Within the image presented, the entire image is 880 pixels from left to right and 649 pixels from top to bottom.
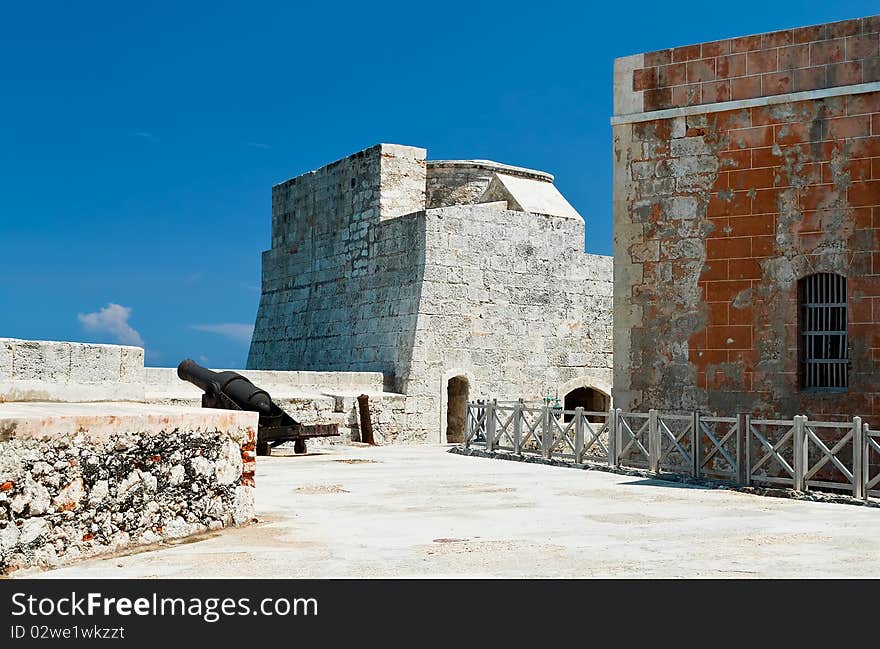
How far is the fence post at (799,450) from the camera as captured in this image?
418 inches

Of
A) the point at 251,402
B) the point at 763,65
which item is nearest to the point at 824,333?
the point at 763,65

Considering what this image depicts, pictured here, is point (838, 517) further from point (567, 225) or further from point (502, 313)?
point (567, 225)

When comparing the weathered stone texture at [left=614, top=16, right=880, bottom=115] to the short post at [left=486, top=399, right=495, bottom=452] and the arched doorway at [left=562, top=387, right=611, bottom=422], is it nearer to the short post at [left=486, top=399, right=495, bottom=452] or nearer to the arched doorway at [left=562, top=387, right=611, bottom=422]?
the short post at [left=486, top=399, right=495, bottom=452]

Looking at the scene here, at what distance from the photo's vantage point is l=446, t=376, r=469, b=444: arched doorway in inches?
835

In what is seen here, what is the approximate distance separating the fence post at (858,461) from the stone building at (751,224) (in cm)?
→ 148

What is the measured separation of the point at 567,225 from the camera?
892 inches

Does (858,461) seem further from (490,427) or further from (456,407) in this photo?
(456,407)

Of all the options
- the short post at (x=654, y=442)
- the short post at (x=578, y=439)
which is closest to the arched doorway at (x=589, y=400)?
the short post at (x=578, y=439)

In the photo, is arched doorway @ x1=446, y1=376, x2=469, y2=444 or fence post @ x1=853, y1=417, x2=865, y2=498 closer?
fence post @ x1=853, y1=417, x2=865, y2=498

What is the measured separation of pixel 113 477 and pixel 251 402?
8.46 m

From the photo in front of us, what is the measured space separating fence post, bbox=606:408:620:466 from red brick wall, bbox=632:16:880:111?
4109mm

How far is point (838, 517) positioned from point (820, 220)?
4.43 metres

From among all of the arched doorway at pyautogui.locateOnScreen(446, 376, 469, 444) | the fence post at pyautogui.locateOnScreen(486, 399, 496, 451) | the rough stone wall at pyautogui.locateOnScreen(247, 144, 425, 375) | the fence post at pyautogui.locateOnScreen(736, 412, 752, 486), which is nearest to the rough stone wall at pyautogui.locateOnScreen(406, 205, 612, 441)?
the arched doorway at pyautogui.locateOnScreen(446, 376, 469, 444)

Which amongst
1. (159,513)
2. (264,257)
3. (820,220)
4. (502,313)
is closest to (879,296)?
(820,220)
